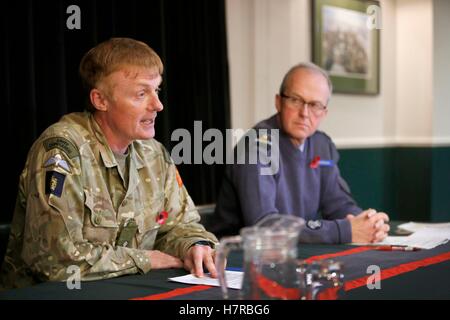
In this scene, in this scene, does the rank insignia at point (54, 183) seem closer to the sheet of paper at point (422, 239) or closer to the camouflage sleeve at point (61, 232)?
the camouflage sleeve at point (61, 232)

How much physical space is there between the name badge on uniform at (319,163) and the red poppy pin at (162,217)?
94cm

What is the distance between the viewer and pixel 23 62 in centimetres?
272

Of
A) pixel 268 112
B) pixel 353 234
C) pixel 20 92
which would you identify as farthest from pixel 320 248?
pixel 268 112

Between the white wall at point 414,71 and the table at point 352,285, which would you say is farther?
the white wall at point 414,71

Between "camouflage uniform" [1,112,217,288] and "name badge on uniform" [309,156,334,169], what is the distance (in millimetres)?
820

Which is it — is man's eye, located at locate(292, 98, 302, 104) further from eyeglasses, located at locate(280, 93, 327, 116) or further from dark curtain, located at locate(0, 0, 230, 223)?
dark curtain, located at locate(0, 0, 230, 223)

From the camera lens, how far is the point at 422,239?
2.37 metres

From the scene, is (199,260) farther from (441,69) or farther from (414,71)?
(441,69)

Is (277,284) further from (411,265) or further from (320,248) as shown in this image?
(320,248)

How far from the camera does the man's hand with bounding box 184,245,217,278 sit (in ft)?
5.80

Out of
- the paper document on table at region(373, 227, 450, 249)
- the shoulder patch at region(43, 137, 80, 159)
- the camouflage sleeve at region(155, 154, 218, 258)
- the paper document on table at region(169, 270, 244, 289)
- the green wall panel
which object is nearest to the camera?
the paper document on table at region(169, 270, 244, 289)

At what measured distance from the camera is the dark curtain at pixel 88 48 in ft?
8.87

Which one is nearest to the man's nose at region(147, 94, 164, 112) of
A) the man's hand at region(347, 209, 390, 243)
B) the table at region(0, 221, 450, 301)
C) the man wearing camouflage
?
the man wearing camouflage

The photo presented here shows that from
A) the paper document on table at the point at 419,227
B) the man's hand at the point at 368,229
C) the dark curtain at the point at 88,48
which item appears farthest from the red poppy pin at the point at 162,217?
the paper document on table at the point at 419,227
